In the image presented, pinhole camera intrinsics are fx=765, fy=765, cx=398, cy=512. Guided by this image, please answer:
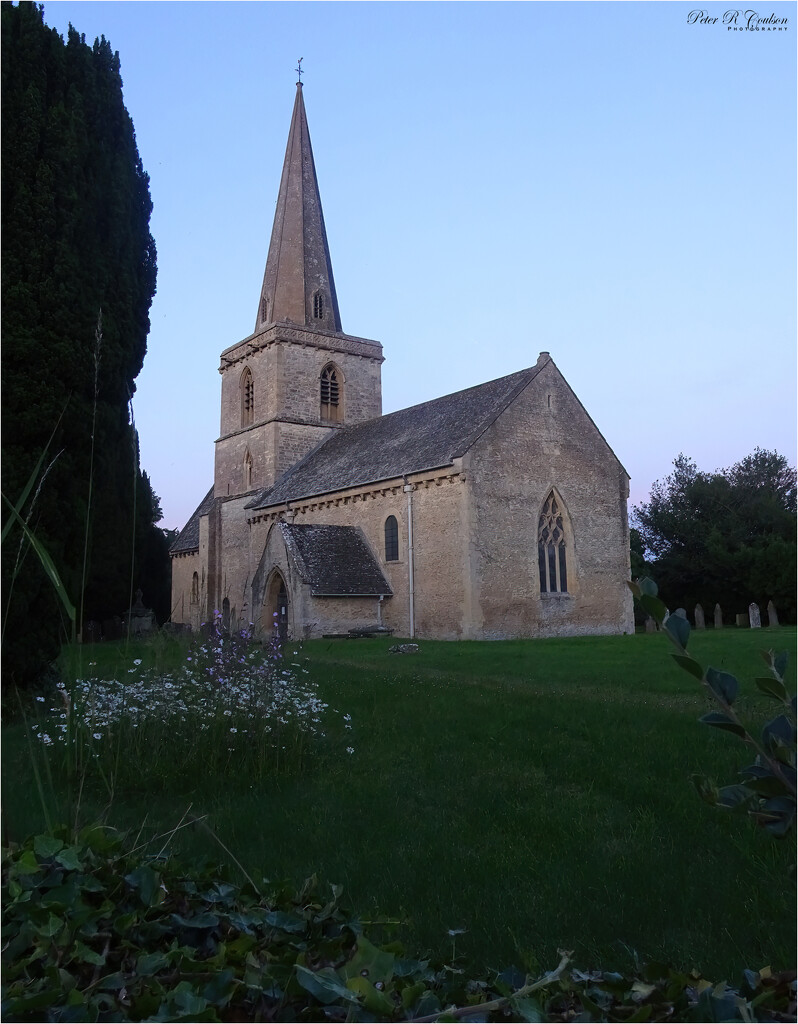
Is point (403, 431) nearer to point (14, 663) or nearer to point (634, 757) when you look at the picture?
point (14, 663)

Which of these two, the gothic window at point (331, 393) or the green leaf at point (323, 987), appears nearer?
the green leaf at point (323, 987)

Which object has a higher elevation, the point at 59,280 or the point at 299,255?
the point at 299,255

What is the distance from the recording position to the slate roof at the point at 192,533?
129 feet

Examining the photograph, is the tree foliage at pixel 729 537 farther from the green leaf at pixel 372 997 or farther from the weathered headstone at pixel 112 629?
the green leaf at pixel 372 997

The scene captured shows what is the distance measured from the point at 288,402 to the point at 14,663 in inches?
1013

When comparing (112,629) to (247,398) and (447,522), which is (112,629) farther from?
(447,522)

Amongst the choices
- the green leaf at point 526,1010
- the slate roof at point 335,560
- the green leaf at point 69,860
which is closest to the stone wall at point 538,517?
the slate roof at point 335,560

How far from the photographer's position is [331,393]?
35406 millimetres

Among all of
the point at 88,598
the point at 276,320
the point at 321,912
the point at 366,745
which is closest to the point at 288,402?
the point at 276,320

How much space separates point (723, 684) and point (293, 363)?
3310 cm

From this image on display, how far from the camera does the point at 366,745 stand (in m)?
7.12

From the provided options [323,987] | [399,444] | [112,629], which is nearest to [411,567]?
[399,444]

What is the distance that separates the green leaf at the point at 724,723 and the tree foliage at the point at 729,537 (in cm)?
3546

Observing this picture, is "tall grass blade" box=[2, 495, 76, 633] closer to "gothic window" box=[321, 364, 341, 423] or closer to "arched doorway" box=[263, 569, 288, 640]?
"arched doorway" box=[263, 569, 288, 640]
